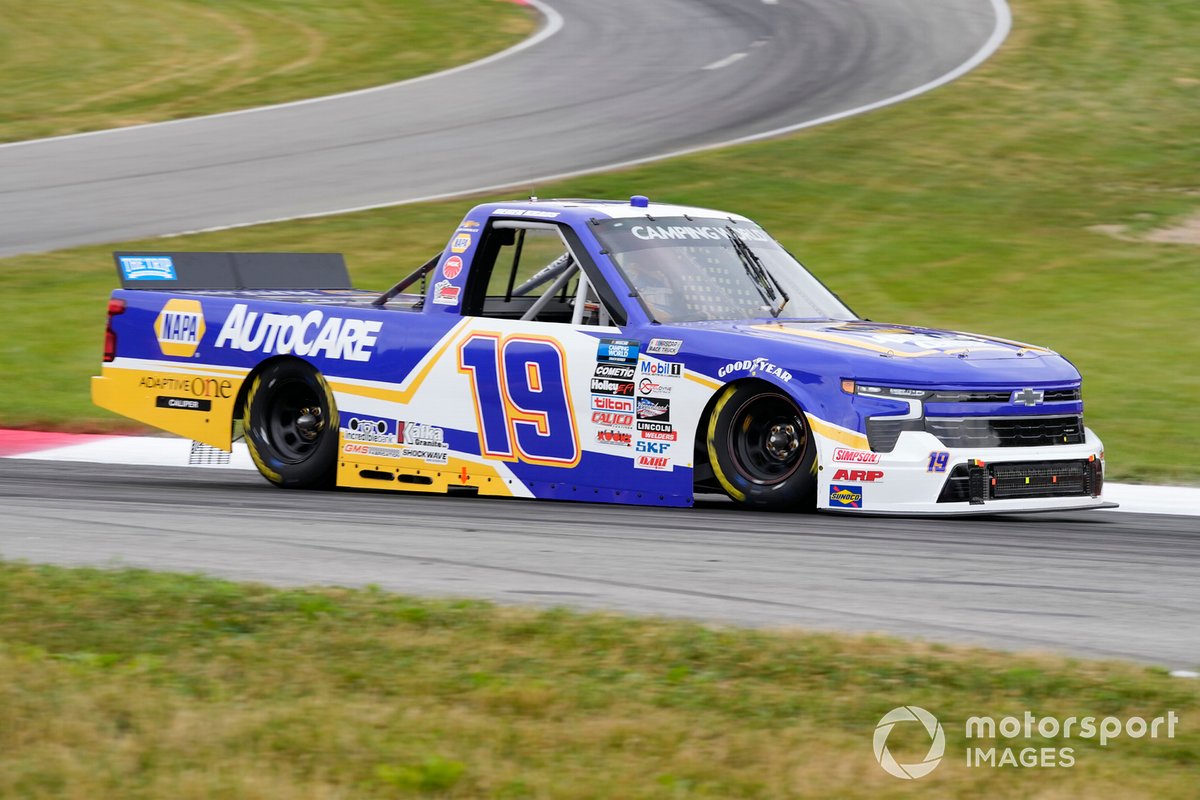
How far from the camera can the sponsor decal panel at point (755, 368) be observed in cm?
861

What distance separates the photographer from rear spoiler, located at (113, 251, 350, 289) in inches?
446

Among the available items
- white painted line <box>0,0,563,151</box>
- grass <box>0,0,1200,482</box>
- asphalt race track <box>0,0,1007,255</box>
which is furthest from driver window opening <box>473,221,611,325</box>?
white painted line <box>0,0,563,151</box>

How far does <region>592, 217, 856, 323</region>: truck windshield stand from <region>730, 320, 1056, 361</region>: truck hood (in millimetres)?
263

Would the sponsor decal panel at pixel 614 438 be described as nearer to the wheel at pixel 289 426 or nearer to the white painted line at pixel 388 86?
the wheel at pixel 289 426

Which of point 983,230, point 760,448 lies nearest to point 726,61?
point 983,230

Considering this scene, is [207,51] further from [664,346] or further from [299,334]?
[664,346]

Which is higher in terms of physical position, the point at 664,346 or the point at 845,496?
the point at 664,346

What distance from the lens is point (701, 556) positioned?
7.48m

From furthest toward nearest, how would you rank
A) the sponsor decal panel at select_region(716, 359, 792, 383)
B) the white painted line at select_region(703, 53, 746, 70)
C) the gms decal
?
the white painted line at select_region(703, 53, 746, 70)
the gms decal
the sponsor decal panel at select_region(716, 359, 792, 383)

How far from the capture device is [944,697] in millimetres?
4891

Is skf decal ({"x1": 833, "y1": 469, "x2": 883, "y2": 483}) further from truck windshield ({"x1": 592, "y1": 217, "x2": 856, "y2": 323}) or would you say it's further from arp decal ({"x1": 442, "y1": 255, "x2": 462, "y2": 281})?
arp decal ({"x1": 442, "y1": 255, "x2": 462, "y2": 281})

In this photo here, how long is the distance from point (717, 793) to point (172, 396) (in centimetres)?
765

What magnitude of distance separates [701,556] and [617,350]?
1988 mm

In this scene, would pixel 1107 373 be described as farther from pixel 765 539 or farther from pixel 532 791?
pixel 532 791
